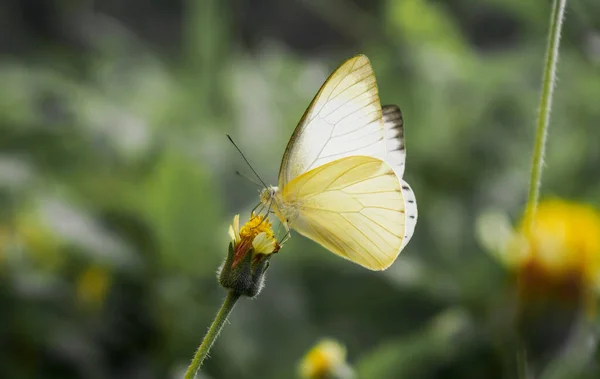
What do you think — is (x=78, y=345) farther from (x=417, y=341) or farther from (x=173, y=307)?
(x=417, y=341)

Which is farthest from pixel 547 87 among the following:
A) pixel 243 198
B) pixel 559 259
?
pixel 243 198

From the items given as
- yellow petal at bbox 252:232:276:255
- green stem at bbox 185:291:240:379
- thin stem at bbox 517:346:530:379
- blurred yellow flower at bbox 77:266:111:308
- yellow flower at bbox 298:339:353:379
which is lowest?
thin stem at bbox 517:346:530:379

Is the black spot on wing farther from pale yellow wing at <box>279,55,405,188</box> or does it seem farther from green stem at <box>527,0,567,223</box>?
green stem at <box>527,0,567,223</box>

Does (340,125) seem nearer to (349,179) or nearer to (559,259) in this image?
(349,179)

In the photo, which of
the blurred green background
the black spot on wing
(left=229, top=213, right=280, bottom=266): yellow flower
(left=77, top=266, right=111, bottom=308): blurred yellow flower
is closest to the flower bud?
(left=229, top=213, right=280, bottom=266): yellow flower

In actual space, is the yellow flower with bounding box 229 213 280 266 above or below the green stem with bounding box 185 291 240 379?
above

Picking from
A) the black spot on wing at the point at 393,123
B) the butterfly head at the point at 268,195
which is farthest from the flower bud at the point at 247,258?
the black spot on wing at the point at 393,123

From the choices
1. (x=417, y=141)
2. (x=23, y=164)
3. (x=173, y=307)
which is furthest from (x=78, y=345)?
(x=417, y=141)
